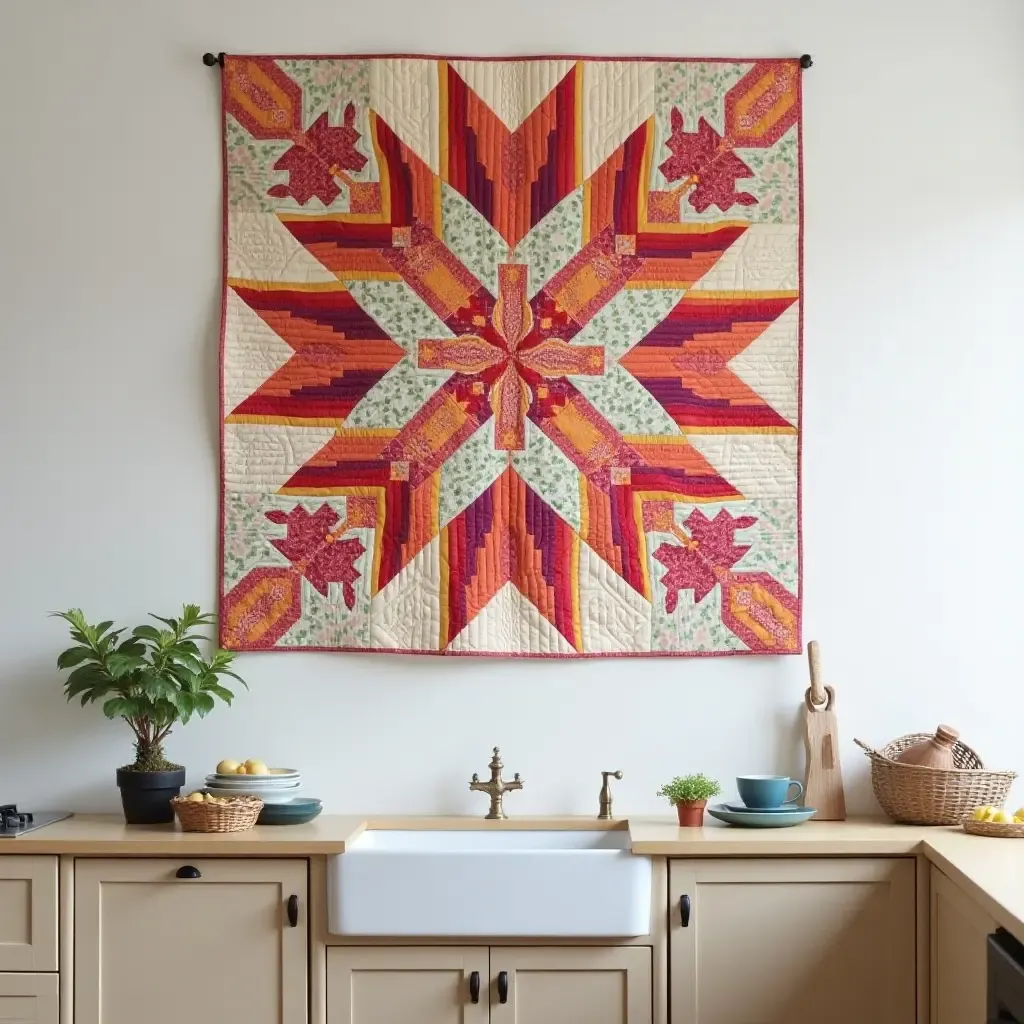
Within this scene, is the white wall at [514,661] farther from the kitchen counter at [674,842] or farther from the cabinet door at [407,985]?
the cabinet door at [407,985]

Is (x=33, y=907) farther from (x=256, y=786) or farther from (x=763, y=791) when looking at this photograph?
(x=763, y=791)

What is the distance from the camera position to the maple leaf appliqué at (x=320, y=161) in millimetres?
2895

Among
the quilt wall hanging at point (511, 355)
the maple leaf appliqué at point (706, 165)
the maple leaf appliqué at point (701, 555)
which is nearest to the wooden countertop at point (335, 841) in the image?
the quilt wall hanging at point (511, 355)

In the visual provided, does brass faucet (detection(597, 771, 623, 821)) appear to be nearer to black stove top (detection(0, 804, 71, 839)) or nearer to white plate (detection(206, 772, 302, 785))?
white plate (detection(206, 772, 302, 785))

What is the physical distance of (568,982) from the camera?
241 cm

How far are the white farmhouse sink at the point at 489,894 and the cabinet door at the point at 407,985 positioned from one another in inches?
2.3

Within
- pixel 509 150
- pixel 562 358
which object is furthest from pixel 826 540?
pixel 509 150

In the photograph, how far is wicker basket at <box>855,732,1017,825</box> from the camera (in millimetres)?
2615

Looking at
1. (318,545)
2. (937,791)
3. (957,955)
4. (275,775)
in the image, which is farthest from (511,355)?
(957,955)

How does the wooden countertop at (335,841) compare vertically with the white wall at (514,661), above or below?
below

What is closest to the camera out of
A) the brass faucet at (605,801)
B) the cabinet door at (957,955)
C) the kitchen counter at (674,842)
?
the cabinet door at (957,955)

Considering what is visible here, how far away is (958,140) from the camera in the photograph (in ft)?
9.59

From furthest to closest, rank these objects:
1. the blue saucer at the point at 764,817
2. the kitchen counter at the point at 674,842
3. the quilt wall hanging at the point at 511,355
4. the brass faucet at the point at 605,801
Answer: the quilt wall hanging at the point at 511,355 → the brass faucet at the point at 605,801 → the blue saucer at the point at 764,817 → the kitchen counter at the point at 674,842

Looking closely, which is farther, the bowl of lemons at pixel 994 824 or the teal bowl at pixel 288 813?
the teal bowl at pixel 288 813
